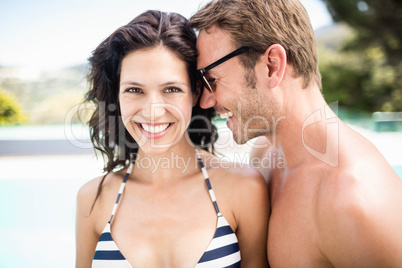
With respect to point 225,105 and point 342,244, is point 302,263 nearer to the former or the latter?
point 342,244

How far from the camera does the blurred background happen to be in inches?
199

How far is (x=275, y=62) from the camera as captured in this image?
1898mm

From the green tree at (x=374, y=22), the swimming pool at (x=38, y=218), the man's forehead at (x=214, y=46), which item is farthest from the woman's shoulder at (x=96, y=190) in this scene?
the green tree at (x=374, y=22)

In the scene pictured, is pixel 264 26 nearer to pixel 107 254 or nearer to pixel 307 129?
pixel 307 129

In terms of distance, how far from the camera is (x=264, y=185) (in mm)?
2055

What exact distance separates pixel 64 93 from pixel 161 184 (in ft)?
45.0

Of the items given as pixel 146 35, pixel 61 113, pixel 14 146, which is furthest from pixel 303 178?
pixel 61 113

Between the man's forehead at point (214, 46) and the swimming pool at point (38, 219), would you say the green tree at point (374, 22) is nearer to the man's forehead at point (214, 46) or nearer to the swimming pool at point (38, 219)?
the swimming pool at point (38, 219)

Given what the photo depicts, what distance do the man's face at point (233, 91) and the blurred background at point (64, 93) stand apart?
2827mm

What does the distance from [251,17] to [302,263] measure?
4.38 ft

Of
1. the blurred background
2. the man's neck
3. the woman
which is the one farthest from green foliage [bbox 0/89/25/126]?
the man's neck

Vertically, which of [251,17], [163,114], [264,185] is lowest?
[264,185]

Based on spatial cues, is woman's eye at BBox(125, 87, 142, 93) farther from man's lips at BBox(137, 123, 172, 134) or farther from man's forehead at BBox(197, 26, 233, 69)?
man's forehead at BBox(197, 26, 233, 69)

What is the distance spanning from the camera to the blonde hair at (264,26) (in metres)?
1.88
